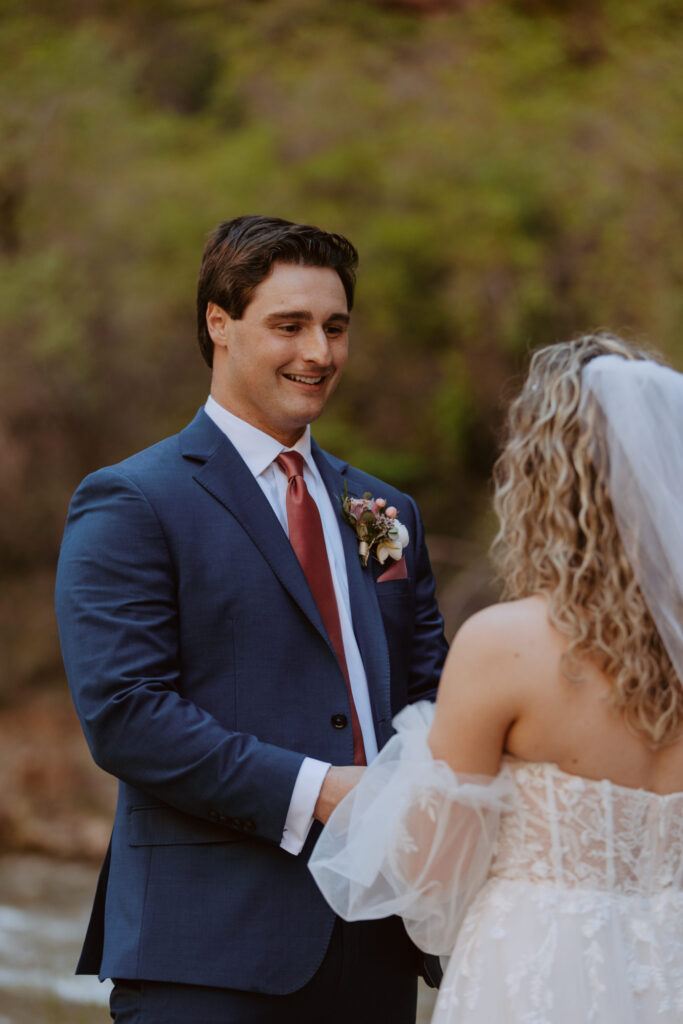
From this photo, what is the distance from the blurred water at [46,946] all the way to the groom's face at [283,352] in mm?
3762

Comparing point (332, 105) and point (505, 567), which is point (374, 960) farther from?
point (332, 105)

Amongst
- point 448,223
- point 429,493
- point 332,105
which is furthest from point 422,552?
point 332,105

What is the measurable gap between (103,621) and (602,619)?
92 centimetres

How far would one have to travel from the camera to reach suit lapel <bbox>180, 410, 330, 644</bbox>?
2236 mm

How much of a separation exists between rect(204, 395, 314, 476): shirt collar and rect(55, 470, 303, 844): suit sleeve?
1.12 ft

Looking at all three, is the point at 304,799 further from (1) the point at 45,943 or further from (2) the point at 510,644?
(1) the point at 45,943

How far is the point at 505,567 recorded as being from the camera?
1.82m

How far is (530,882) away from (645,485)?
26.0 inches

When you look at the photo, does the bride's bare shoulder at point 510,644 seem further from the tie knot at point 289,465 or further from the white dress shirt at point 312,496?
the tie knot at point 289,465

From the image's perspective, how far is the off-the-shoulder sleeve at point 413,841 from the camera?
1735mm

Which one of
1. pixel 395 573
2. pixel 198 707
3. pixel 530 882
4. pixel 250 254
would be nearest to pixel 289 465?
pixel 395 573

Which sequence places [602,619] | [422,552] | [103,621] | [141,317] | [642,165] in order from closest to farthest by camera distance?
[602,619], [103,621], [422,552], [642,165], [141,317]

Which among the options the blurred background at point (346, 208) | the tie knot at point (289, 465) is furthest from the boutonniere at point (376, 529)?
the blurred background at point (346, 208)

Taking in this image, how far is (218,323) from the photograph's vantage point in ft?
8.25
